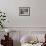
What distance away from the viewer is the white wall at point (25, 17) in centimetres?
356

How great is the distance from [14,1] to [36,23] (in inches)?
31.6

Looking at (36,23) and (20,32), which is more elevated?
(36,23)

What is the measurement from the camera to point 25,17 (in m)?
3.58

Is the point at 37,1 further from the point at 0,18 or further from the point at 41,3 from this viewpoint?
the point at 0,18

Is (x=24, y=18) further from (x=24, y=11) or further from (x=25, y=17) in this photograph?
(x=24, y=11)

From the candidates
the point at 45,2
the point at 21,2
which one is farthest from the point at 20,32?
the point at 45,2

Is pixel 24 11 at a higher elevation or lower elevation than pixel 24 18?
higher

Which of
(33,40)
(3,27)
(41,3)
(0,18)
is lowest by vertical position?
(33,40)

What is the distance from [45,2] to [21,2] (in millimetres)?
620

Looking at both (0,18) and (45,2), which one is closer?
(0,18)

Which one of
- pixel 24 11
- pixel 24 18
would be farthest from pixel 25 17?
pixel 24 11

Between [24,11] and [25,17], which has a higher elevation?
[24,11]

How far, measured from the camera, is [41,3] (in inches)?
141

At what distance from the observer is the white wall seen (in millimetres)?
3562
